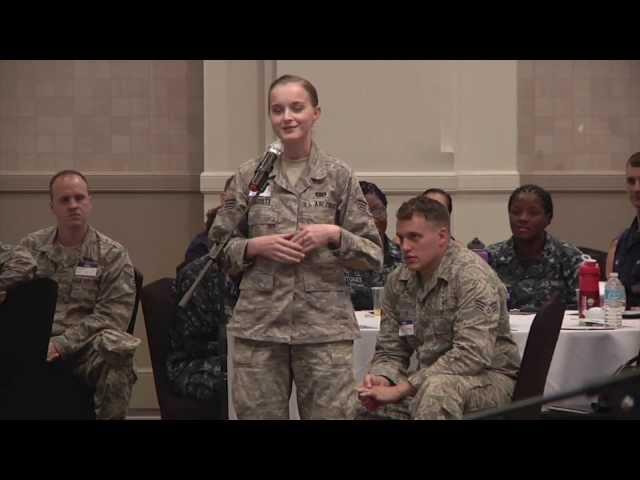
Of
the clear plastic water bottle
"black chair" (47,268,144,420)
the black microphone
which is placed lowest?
"black chair" (47,268,144,420)

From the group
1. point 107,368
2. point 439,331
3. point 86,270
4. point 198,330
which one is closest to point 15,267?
point 86,270

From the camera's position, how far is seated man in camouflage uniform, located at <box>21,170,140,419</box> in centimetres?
486

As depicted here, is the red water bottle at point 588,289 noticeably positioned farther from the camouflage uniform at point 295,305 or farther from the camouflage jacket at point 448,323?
the camouflage uniform at point 295,305

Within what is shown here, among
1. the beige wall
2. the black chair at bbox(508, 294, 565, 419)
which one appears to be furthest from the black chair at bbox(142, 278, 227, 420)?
the beige wall

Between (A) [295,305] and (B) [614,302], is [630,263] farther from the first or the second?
(A) [295,305]

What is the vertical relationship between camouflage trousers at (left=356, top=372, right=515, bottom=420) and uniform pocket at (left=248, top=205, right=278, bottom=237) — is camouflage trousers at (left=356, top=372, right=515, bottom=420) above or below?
below

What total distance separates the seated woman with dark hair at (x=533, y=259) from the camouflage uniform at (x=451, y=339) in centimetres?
156

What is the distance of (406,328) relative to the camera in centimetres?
374

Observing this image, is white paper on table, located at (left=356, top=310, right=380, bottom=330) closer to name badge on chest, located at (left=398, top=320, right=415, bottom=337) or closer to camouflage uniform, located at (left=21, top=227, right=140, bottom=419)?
name badge on chest, located at (left=398, top=320, right=415, bottom=337)

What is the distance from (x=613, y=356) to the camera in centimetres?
455

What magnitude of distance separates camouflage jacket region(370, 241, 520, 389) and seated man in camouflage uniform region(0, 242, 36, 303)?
175 cm

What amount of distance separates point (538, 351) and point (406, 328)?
43 cm
